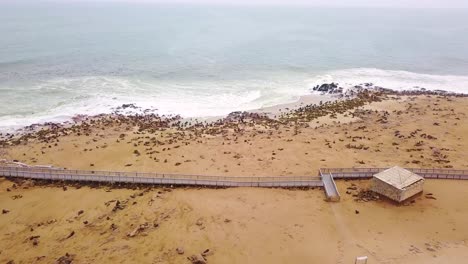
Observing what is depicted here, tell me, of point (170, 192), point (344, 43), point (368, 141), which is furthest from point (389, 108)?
point (344, 43)

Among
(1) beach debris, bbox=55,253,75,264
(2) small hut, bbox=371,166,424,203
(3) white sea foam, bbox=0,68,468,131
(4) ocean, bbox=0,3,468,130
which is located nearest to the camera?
(1) beach debris, bbox=55,253,75,264

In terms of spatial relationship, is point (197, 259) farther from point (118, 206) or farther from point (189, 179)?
point (189, 179)

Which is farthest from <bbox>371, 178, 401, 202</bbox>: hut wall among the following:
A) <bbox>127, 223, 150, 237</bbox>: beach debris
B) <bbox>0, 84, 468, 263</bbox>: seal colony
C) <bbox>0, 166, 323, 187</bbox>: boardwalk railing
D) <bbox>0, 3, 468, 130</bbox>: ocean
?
<bbox>0, 3, 468, 130</bbox>: ocean

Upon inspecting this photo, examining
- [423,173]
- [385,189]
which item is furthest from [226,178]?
[423,173]

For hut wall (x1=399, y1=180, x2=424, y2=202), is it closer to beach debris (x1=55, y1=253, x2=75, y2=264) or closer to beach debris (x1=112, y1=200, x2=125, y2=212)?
beach debris (x1=112, y1=200, x2=125, y2=212)

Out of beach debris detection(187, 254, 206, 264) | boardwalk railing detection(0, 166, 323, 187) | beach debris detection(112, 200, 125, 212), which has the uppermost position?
boardwalk railing detection(0, 166, 323, 187)
